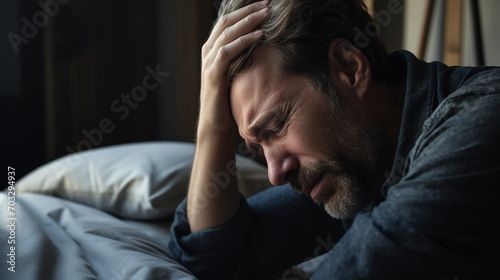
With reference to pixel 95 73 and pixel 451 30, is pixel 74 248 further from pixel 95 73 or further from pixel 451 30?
pixel 451 30

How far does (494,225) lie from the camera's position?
0.61 metres

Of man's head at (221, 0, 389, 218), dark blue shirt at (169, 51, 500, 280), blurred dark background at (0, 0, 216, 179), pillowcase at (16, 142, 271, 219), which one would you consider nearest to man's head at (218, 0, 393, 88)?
man's head at (221, 0, 389, 218)

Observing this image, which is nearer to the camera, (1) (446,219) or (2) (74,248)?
→ (1) (446,219)

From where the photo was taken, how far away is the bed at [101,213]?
876 mm

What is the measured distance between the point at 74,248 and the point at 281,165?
1.40 ft

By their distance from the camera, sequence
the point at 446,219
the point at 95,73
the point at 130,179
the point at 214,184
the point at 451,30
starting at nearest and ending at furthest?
the point at 446,219 → the point at 214,184 → the point at 130,179 → the point at 451,30 → the point at 95,73

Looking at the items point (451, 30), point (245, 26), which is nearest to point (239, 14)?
point (245, 26)

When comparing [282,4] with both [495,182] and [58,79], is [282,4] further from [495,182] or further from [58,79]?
[58,79]

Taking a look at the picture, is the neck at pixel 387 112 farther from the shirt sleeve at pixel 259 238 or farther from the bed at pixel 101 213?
the bed at pixel 101 213

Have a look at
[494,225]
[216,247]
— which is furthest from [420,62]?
[216,247]

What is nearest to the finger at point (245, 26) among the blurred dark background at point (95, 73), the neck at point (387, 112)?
the neck at point (387, 112)

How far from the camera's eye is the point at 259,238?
1.10 metres

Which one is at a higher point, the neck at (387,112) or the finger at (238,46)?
the finger at (238,46)

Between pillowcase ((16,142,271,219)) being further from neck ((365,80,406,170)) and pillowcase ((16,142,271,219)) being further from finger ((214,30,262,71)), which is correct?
neck ((365,80,406,170))
